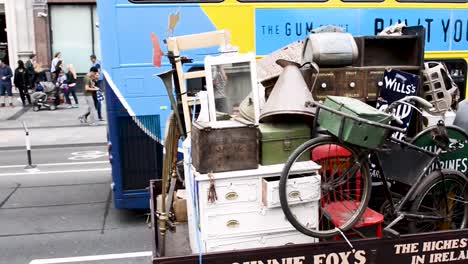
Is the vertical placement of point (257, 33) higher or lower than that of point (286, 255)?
higher

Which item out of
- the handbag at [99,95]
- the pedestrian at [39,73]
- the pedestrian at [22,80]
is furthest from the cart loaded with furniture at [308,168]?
the pedestrian at [39,73]

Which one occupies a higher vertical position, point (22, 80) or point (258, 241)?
point (22, 80)

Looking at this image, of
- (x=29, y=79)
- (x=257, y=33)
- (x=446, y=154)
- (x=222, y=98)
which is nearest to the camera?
(x=222, y=98)

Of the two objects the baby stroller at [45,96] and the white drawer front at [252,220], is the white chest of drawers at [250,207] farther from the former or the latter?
the baby stroller at [45,96]

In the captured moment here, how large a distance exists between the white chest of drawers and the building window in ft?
69.5

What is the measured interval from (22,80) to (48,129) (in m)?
5.61

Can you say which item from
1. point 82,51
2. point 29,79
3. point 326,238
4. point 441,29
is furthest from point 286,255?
point 82,51

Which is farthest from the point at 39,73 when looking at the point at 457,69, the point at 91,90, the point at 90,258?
the point at 457,69

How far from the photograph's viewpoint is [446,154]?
12.0 ft

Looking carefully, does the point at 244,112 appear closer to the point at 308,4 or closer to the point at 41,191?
the point at 308,4

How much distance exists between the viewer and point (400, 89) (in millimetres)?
3795

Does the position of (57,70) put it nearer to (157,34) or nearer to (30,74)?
(30,74)

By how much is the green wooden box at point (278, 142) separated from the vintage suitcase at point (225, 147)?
91 millimetres

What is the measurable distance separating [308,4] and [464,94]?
2638 mm
